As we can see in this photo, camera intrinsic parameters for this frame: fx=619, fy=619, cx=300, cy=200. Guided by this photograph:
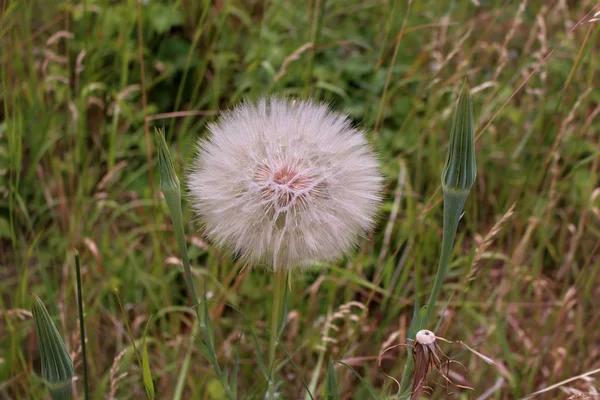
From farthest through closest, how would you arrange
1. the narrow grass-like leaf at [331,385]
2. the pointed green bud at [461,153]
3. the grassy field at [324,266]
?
the grassy field at [324,266], the narrow grass-like leaf at [331,385], the pointed green bud at [461,153]

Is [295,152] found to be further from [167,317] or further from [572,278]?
[572,278]

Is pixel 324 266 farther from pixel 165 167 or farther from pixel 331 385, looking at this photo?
pixel 165 167

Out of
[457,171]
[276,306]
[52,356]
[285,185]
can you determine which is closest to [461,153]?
[457,171]

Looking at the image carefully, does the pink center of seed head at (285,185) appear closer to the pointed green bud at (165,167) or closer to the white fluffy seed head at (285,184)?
the white fluffy seed head at (285,184)

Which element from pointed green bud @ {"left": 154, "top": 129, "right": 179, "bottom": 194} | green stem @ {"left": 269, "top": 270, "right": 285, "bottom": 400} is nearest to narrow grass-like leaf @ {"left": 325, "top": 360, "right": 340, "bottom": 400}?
green stem @ {"left": 269, "top": 270, "right": 285, "bottom": 400}

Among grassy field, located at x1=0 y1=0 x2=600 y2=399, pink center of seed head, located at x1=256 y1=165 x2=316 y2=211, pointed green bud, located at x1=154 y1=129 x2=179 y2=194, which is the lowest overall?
grassy field, located at x1=0 y1=0 x2=600 y2=399

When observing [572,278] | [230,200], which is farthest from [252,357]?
[572,278]

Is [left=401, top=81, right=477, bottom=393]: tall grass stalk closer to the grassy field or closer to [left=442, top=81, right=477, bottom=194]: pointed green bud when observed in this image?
[left=442, top=81, right=477, bottom=194]: pointed green bud

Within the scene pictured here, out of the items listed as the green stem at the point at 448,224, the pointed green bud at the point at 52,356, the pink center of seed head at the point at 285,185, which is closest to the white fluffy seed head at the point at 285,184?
the pink center of seed head at the point at 285,185
